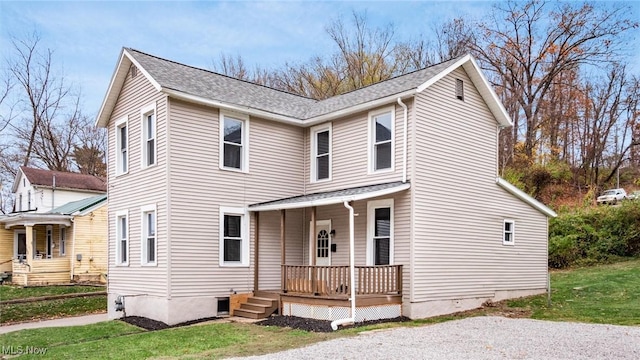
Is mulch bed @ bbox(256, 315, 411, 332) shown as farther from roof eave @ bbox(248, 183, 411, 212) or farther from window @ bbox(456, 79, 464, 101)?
window @ bbox(456, 79, 464, 101)

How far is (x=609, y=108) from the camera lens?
3850 centimetres

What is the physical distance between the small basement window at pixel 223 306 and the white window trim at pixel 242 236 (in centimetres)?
90

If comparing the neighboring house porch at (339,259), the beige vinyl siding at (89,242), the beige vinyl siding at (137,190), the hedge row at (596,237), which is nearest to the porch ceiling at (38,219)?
the beige vinyl siding at (89,242)

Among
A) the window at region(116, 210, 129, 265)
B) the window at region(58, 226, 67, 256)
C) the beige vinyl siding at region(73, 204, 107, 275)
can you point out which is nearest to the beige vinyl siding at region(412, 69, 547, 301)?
the window at region(116, 210, 129, 265)

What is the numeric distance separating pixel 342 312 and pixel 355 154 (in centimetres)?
445

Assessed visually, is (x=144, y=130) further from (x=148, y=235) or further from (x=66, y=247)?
(x=66, y=247)

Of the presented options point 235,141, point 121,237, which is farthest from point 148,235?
point 235,141

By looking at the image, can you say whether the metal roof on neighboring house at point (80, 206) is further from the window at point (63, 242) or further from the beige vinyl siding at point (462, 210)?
the beige vinyl siding at point (462, 210)

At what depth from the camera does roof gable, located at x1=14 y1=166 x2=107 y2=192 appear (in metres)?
29.3

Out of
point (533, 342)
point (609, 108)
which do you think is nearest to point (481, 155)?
point (533, 342)

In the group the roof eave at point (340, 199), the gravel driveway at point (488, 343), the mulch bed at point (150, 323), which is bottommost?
the mulch bed at point (150, 323)

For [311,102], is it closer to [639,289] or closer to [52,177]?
[639,289]

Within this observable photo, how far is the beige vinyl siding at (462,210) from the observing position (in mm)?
12781

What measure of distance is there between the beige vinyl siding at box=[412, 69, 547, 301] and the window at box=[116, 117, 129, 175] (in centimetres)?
848
